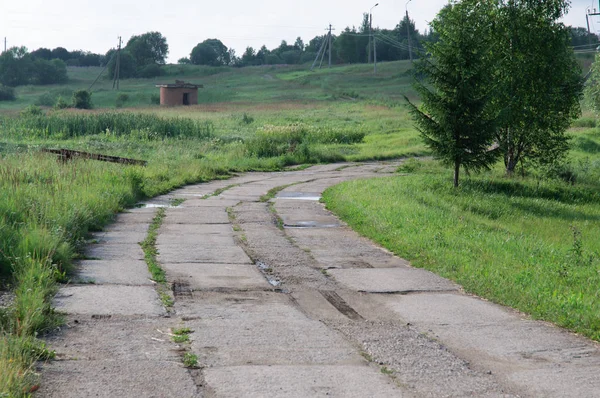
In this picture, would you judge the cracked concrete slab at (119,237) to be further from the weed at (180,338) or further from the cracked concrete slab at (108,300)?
the weed at (180,338)

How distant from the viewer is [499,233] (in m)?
13.1

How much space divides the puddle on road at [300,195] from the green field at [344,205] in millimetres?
534

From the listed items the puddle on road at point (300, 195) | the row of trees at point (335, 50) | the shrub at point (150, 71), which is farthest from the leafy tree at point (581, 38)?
the puddle on road at point (300, 195)

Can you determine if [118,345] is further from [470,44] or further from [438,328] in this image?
[470,44]

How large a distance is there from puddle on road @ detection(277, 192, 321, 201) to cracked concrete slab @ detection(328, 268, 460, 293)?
341 inches

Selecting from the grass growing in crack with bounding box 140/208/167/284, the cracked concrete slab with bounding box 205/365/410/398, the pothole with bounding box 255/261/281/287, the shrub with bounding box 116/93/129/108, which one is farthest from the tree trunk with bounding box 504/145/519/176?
the shrub with bounding box 116/93/129/108

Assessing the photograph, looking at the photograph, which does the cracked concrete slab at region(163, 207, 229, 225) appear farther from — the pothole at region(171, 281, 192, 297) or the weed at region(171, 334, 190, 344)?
the weed at region(171, 334, 190, 344)

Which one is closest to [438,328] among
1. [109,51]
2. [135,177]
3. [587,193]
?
[135,177]

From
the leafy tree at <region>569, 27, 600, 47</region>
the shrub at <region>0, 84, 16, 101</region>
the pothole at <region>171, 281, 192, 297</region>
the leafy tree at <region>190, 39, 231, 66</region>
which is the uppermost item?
the leafy tree at <region>190, 39, 231, 66</region>

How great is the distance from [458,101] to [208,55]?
454 feet

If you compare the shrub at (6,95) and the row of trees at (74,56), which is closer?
the shrub at (6,95)

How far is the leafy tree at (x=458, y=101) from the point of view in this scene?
2048 cm

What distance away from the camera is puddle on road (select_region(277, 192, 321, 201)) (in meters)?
17.8

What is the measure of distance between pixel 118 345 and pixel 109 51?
156336 millimetres
